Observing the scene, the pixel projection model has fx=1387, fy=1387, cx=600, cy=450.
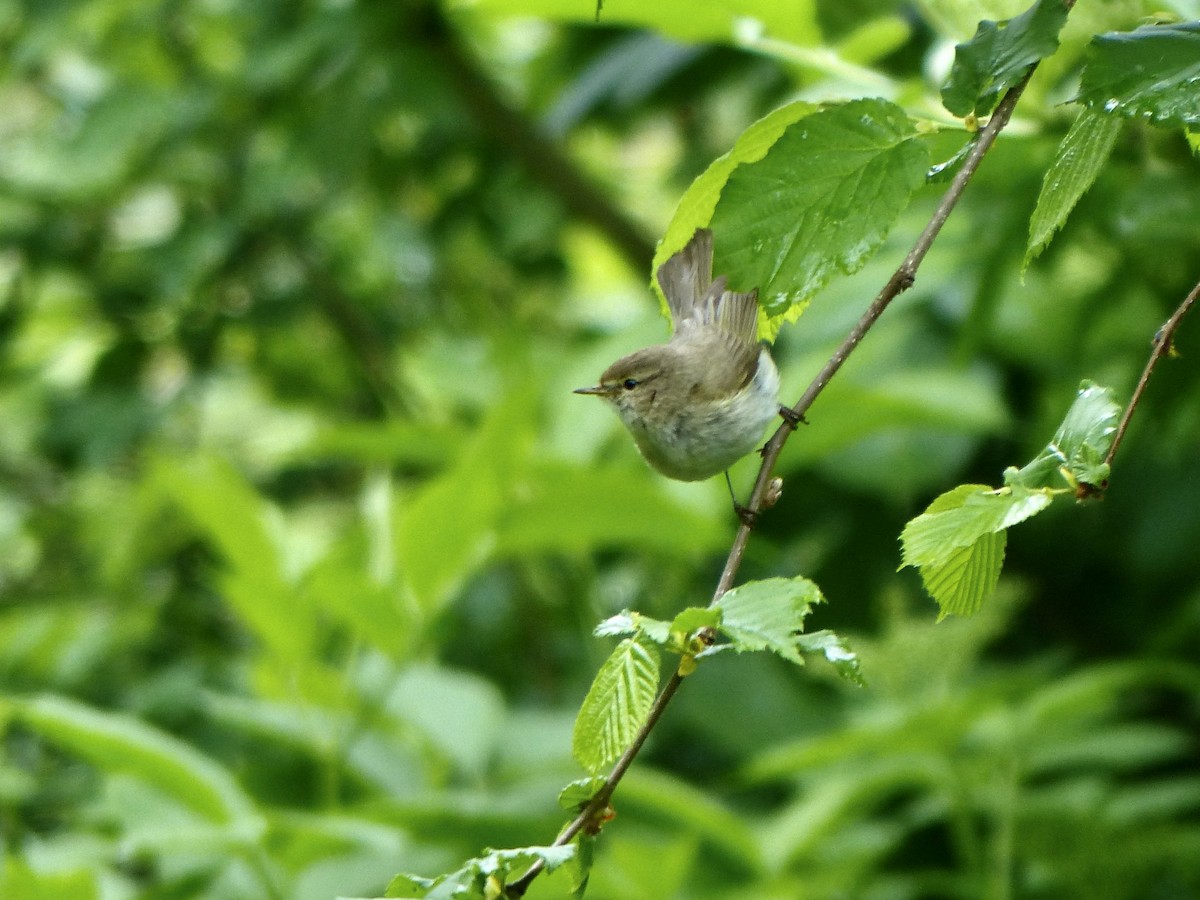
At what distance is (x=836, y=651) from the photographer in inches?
30.5

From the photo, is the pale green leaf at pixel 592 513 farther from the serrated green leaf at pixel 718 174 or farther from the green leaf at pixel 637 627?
the green leaf at pixel 637 627

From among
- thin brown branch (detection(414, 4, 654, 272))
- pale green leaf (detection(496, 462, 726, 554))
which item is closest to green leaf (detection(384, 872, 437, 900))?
pale green leaf (detection(496, 462, 726, 554))

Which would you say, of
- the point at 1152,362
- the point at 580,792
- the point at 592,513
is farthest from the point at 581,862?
the point at 592,513

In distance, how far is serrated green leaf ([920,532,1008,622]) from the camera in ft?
2.73

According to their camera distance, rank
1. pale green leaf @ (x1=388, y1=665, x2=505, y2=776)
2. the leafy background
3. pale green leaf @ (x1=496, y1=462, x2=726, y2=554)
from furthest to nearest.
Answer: pale green leaf @ (x1=388, y1=665, x2=505, y2=776) → pale green leaf @ (x1=496, y1=462, x2=726, y2=554) → the leafy background

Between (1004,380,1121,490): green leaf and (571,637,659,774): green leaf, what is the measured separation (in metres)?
0.24

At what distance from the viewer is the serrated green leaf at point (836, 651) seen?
2.51ft

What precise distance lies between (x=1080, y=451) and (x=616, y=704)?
0.31m

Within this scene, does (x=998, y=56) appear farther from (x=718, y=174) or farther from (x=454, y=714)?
(x=454, y=714)

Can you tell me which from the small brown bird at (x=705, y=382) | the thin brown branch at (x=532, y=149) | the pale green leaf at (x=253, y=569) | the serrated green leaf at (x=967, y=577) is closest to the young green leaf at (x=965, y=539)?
the serrated green leaf at (x=967, y=577)

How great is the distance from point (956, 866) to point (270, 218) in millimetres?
2192

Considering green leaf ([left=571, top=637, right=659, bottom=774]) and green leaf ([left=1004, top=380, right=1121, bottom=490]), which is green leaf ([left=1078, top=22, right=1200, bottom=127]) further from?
Answer: green leaf ([left=571, top=637, right=659, bottom=774])

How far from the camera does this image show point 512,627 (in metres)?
3.43

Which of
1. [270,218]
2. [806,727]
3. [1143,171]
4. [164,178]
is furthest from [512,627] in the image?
[1143,171]
